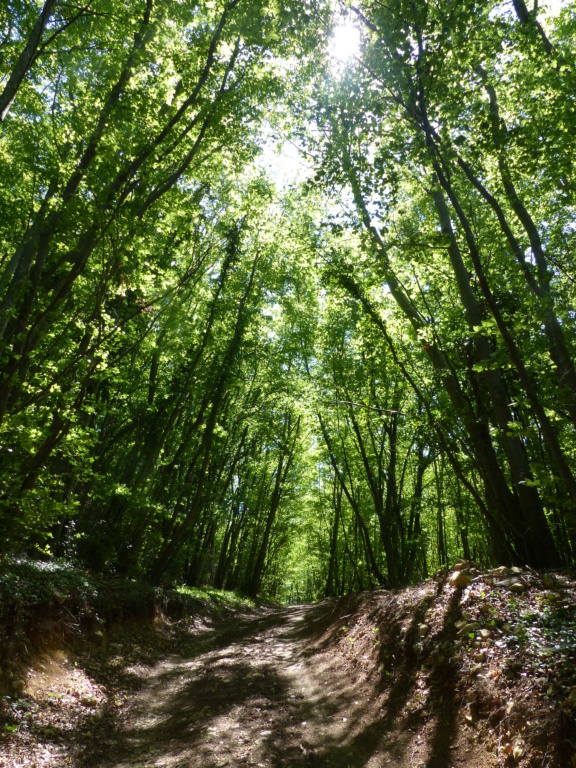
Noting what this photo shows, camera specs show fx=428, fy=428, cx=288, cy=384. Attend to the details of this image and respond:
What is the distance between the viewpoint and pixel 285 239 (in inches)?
488

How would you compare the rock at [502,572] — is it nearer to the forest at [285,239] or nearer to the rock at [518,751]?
the forest at [285,239]

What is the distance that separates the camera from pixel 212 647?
8.87m

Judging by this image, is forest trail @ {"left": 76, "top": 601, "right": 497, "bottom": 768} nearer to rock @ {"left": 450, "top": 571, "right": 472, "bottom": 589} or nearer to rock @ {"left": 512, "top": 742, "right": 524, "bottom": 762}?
rock @ {"left": 512, "top": 742, "right": 524, "bottom": 762}

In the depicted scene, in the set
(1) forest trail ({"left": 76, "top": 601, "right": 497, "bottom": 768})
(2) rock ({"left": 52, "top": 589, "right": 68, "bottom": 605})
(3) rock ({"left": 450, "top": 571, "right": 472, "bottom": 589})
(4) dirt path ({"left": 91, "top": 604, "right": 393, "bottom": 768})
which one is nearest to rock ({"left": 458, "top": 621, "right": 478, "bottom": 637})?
(1) forest trail ({"left": 76, "top": 601, "right": 497, "bottom": 768})

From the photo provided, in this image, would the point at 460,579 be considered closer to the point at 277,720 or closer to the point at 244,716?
the point at 277,720

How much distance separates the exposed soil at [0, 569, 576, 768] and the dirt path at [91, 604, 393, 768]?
2cm

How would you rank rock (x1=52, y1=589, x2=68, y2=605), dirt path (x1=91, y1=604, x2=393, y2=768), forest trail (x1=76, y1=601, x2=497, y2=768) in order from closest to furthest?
forest trail (x1=76, y1=601, x2=497, y2=768) → dirt path (x1=91, y1=604, x2=393, y2=768) → rock (x1=52, y1=589, x2=68, y2=605)

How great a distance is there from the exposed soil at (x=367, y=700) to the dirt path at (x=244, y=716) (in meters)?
0.02

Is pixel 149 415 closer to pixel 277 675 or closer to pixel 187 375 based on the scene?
pixel 187 375

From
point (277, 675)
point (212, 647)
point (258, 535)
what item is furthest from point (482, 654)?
point (258, 535)

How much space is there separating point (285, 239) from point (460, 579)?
987 cm

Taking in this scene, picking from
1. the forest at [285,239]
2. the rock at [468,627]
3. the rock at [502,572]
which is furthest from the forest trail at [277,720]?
the forest at [285,239]

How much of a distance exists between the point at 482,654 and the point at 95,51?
1130 cm

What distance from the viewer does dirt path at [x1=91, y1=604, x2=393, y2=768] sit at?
3.97m
